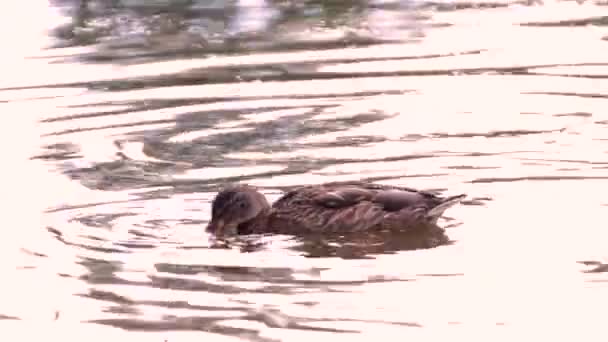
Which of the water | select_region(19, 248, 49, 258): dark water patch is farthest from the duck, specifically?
select_region(19, 248, 49, 258): dark water patch

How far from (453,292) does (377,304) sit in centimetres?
51

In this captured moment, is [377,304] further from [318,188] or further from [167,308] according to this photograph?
[318,188]

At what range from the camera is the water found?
11367 mm

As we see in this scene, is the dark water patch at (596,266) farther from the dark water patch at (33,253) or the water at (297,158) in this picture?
the dark water patch at (33,253)

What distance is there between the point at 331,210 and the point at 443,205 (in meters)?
0.84

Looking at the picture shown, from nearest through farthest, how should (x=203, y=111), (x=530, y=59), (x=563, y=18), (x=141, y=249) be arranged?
(x=141, y=249) → (x=203, y=111) → (x=530, y=59) → (x=563, y=18)

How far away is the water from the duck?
0.62 feet

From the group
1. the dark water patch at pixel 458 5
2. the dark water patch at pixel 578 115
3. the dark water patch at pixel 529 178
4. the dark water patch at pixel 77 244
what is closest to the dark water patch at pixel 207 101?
the dark water patch at pixel 578 115

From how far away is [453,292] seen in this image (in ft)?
37.8

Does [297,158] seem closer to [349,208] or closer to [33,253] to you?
[349,208]

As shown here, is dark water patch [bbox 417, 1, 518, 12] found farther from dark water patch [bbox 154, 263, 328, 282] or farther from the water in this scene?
dark water patch [bbox 154, 263, 328, 282]

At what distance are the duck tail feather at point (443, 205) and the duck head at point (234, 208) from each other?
1265mm

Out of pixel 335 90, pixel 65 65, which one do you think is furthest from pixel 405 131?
pixel 65 65

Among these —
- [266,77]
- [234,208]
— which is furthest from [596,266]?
[266,77]
